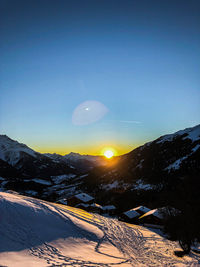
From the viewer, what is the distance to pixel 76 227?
1762 centimetres

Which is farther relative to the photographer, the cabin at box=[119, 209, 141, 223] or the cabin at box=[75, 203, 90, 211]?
the cabin at box=[75, 203, 90, 211]

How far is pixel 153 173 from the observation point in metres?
124

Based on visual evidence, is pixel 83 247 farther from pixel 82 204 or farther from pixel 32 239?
pixel 82 204

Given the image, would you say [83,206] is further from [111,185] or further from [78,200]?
[111,185]

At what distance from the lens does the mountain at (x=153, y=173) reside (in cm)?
8993

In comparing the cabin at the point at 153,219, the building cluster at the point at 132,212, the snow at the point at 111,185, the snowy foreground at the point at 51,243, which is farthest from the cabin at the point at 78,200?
the snow at the point at 111,185

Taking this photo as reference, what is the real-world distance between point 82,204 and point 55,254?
56.9m

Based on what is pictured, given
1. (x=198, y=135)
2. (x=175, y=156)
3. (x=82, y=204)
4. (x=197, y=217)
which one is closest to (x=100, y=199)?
(x=82, y=204)

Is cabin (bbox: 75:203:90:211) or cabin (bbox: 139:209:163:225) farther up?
cabin (bbox: 139:209:163:225)

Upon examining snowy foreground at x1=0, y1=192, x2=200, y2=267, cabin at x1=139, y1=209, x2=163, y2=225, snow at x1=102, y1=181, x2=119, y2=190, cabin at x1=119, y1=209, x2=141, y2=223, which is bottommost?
snow at x1=102, y1=181, x2=119, y2=190

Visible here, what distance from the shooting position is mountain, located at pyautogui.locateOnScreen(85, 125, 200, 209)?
89925mm

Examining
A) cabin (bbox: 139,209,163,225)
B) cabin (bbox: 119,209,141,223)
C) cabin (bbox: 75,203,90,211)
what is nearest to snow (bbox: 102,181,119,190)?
cabin (bbox: 75,203,90,211)

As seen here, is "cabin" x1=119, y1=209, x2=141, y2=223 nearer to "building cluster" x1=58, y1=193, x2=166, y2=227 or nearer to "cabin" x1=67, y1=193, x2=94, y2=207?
"building cluster" x1=58, y1=193, x2=166, y2=227

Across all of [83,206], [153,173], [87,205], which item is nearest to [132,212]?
[87,205]
